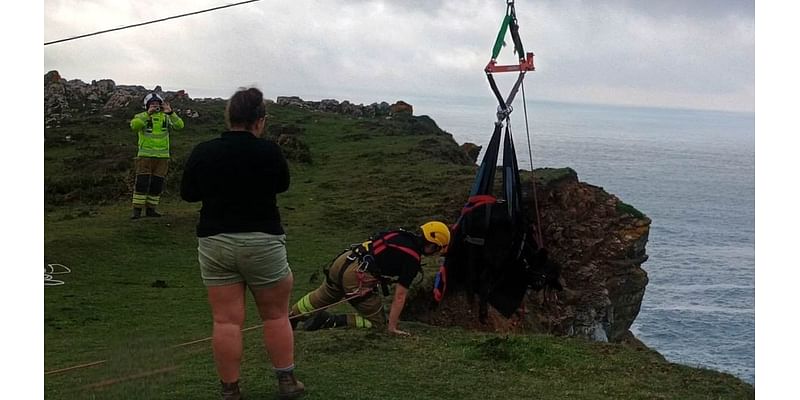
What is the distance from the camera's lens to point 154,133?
36.0 ft

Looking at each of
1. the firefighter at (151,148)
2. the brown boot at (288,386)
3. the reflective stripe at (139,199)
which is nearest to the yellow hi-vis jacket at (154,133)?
the firefighter at (151,148)

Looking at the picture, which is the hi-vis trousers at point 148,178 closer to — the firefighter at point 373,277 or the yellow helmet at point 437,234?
the firefighter at point 373,277

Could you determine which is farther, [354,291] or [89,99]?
[89,99]

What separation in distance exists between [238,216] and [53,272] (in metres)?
5.25

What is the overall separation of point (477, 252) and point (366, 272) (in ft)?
2.95

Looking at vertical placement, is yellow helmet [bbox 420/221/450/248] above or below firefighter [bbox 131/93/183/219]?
below

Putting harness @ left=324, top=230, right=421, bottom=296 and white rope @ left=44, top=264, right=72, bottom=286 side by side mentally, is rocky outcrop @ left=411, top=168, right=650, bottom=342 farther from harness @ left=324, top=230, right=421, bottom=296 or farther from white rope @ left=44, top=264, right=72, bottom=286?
white rope @ left=44, top=264, right=72, bottom=286

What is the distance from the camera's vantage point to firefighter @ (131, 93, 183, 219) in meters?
10.8

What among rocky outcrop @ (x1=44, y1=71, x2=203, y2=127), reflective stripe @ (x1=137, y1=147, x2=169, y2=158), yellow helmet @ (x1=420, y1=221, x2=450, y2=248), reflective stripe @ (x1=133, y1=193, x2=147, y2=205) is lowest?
yellow helmet @ (x1=420, y1=221, x2=450, y2=248)

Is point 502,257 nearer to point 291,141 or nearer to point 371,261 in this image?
point 371,261

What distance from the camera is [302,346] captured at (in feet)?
18.6

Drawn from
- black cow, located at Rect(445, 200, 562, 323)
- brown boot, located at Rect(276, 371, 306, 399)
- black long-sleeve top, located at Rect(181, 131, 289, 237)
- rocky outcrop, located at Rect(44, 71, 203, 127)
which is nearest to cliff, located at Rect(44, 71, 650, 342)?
black cow, located at Rect(445, 200, 562, 323)

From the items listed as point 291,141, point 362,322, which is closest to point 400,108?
point 291,141

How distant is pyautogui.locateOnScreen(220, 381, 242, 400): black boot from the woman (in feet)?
0.48
